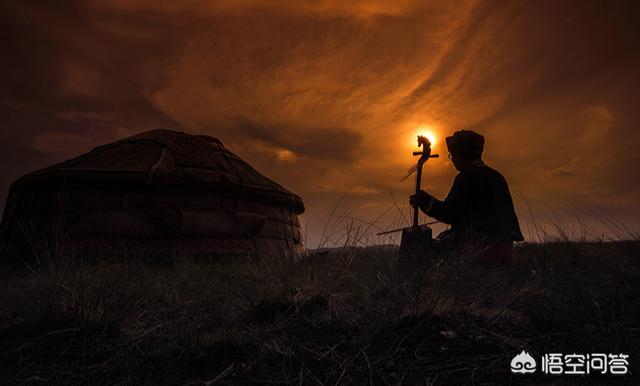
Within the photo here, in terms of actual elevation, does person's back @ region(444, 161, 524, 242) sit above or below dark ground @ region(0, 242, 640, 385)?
above

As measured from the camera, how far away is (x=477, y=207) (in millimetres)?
5531

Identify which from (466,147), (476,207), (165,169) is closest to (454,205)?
(476,207)

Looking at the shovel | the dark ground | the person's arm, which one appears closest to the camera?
the dark ground

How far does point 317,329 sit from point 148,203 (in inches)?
195

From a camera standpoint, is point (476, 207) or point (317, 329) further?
point (476, 207)

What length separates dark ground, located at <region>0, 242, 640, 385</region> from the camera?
2.26 m

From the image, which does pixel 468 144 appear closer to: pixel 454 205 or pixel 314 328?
pixel 454 205

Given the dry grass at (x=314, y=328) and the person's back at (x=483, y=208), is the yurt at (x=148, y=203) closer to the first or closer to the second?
the dry grass at (x=314, y=328)

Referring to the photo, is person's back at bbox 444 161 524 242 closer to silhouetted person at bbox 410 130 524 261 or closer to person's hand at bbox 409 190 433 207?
silhouetted person at bbox 410 130 524 261

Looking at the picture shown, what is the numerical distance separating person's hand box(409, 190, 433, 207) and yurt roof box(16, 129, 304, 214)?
302 centimetres

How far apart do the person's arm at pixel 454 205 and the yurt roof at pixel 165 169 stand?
3.20m

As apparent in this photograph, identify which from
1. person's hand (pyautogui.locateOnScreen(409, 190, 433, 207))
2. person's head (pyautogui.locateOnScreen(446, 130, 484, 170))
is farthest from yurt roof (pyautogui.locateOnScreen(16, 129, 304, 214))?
person's head (pyautogui.locateOnScreen(446, 130, 484, 170))

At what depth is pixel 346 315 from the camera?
9.86 ft

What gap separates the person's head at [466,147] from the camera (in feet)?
18.9
